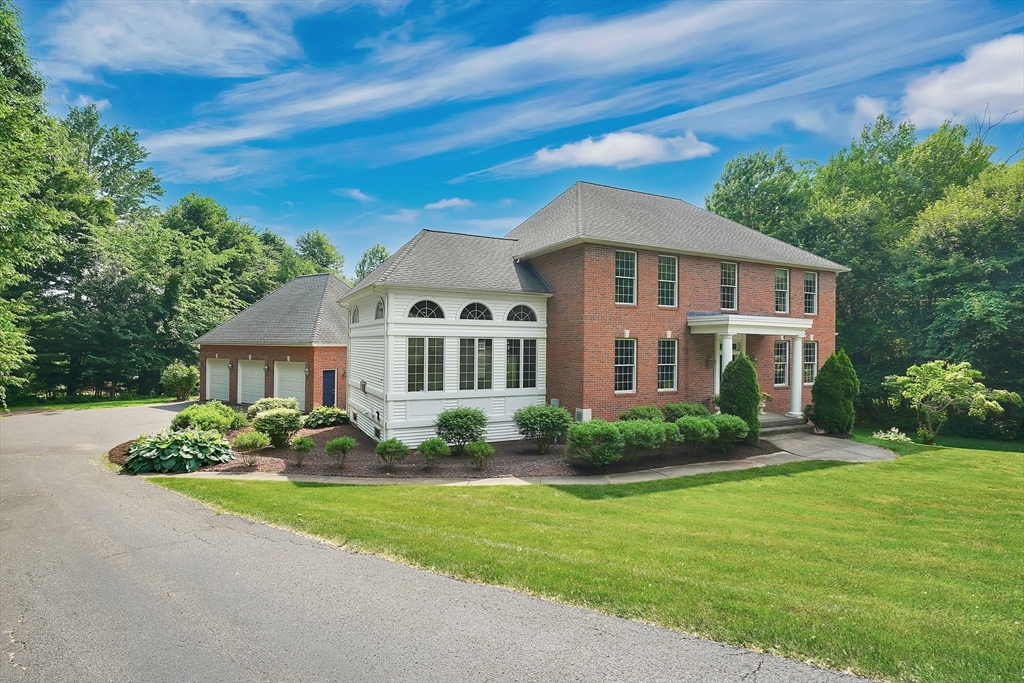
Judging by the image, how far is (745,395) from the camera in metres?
14.6

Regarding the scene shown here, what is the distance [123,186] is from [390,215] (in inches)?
997

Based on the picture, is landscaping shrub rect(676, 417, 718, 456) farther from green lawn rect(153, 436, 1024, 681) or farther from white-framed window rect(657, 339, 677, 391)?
white-framed window rect(657, 339, 677, 391)

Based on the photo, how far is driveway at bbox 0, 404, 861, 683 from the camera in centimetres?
396

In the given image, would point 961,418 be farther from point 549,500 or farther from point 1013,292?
point 549,500

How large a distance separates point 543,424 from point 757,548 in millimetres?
7644

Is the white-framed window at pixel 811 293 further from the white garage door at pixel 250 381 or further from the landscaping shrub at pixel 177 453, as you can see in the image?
the white garage door at pixel 250 381

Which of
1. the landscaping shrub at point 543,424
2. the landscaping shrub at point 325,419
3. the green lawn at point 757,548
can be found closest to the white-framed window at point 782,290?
the green lawn at point 757,548

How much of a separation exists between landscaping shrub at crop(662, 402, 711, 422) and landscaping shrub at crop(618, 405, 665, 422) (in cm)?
49

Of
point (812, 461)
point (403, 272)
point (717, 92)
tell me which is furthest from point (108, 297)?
point (812, 461)

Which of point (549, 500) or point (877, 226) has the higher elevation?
point (877, 226)

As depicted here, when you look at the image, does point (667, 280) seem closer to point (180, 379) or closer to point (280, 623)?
point (280, 623)

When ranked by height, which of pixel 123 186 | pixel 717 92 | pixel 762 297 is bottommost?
pixel 762 297

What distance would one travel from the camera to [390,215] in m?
40.9

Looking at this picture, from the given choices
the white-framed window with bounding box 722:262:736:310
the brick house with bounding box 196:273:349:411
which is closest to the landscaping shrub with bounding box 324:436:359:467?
the brick house with bounding box 196:273:349:411
